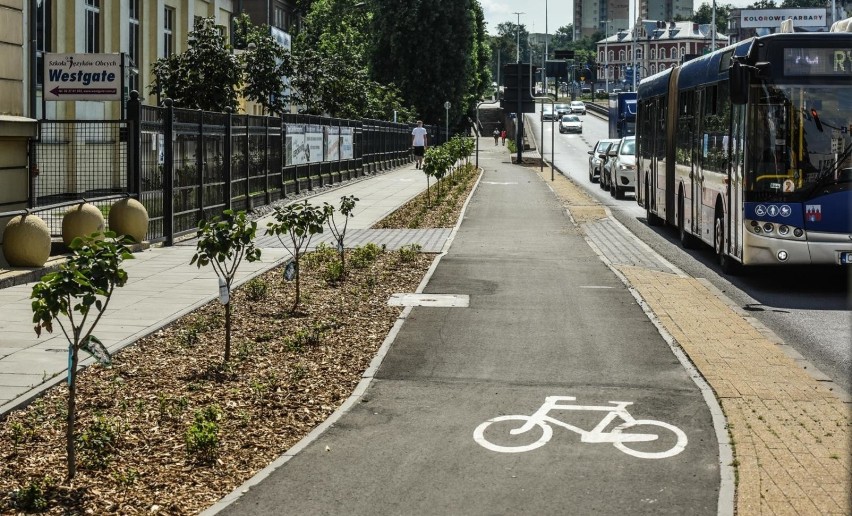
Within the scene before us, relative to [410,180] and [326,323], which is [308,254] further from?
[410,180]

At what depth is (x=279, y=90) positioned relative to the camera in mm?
35281

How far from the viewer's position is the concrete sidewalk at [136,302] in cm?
967

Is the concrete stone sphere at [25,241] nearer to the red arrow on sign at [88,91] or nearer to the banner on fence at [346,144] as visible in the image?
the red arrow on sign at [88,91]

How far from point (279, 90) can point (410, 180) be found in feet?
39.2

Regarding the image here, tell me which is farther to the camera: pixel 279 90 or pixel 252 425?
pixel 279 90

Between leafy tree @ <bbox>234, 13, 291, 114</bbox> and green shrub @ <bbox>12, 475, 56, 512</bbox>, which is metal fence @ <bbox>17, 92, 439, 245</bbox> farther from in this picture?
green shrub @ <bbox>12, 475, 56, 512</bbox>

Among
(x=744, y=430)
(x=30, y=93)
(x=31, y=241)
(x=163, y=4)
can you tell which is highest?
(x=163, y=4)

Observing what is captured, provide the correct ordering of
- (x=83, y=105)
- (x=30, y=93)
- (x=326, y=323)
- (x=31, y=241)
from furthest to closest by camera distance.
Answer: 1. (x=83, y=105)
2. (x=30, y=93)
3. (x=31, y=241)
4. (x=326, y=323)

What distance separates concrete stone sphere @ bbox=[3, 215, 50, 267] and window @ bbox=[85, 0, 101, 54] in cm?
1824

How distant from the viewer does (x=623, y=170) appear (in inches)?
1495

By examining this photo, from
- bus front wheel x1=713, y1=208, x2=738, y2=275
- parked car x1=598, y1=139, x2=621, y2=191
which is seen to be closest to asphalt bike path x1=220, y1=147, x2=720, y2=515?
bus front wheel x1=713, y1=208, x2=738, y2=275

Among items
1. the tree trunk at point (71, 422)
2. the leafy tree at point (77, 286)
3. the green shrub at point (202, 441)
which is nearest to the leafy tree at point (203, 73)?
the green shrub at point (202, 441)

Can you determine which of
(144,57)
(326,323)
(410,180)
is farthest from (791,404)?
(410,180)

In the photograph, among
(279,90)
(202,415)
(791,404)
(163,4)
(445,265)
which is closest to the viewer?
(202,415)
